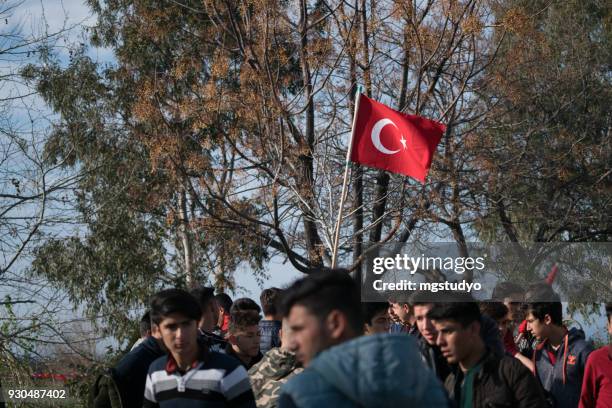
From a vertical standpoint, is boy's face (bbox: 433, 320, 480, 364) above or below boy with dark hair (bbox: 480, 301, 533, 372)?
below

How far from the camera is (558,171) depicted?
24.9 m

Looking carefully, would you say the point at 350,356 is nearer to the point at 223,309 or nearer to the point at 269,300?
the point at 269,300

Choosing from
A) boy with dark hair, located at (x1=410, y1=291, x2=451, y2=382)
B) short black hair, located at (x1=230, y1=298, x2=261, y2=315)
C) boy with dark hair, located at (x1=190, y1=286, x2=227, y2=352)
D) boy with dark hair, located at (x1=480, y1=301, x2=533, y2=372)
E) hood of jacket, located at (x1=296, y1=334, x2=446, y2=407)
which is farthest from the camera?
boy with dark hair, located at (x1=480, y1=301, x2=533, y2=372)

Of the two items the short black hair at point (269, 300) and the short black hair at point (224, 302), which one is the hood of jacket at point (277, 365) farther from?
the short black hair at point (224, 302)

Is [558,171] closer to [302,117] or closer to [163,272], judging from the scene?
[302,117]

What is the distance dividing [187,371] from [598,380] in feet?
9.90

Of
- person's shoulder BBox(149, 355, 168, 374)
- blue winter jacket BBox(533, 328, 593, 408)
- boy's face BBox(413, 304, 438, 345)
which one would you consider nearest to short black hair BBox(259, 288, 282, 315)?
blue winter jacket BBox(533, 328, 593, 408)

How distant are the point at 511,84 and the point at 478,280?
4481 millimetres

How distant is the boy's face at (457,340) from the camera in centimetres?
474

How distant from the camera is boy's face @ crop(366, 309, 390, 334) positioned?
21.3 feet

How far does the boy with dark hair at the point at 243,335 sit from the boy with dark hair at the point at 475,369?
2104 millimetres

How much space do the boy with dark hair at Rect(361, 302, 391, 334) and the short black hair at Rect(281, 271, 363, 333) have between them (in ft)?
10.5

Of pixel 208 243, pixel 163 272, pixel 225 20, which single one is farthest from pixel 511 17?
pixel 208 243

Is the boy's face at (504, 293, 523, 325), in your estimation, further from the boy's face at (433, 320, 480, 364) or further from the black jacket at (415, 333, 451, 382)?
the boy's face at (433, 320, 480, 364)
